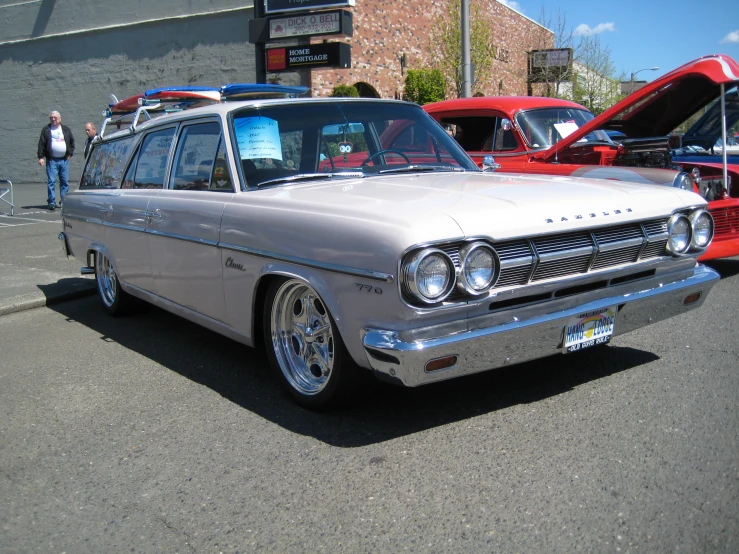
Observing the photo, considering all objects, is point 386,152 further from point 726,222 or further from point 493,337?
point 726,222

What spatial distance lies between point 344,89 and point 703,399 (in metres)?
16.6

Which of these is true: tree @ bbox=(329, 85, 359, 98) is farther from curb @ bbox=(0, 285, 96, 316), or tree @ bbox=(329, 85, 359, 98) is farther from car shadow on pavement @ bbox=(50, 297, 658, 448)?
car shadow on pavement @ bbox=(50, 297, 658, 448)

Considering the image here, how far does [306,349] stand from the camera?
4145mm

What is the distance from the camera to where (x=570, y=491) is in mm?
3078

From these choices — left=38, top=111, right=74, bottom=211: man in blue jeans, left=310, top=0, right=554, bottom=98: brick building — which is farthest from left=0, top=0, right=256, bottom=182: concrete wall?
left=38, top=111, right=74, bottom=211: man in blue jeans

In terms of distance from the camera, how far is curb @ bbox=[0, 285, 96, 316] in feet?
22.8

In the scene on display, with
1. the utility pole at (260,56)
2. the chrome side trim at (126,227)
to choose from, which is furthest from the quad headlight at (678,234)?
the utility pole at (260,56)

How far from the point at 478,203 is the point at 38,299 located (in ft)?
16.8

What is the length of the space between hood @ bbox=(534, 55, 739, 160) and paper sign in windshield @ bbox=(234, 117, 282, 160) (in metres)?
3.63

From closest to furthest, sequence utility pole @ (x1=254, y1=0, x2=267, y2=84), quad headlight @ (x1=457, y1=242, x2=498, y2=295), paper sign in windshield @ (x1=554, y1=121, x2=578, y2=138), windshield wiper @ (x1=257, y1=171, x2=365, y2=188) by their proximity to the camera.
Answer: quad headlight @ (x1=457, y1=242, x2=498, y2=295) → windshield wiper @ (x1=257, y1=171, x2=365, y2=188) → paper sign in windshield @ (x1=554, y1=121, x2=578, y2=138) → utility pole @ (x1=254, y1=0, x2=267, y2=84)

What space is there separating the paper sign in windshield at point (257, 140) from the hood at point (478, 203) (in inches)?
13.8

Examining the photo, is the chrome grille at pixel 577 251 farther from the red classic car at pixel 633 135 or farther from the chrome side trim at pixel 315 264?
the red classic car at pixel 633 135

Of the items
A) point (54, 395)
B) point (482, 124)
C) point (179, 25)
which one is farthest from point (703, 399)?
point (179, 25)

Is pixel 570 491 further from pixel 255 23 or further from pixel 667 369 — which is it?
pixel 255 23
